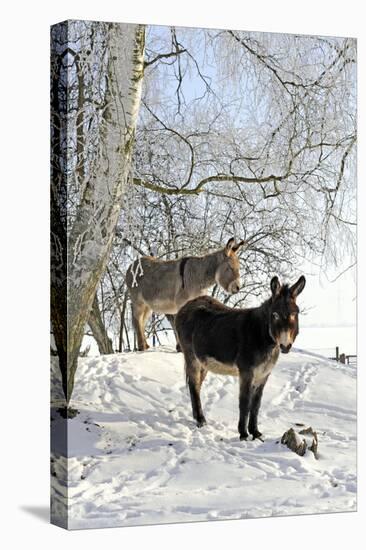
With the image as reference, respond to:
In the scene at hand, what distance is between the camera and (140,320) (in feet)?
31.0

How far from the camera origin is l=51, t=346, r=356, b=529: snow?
8.98 meters

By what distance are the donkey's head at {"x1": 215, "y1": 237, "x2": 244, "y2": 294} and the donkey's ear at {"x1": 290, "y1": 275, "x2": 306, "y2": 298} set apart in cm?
39

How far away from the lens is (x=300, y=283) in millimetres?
9766

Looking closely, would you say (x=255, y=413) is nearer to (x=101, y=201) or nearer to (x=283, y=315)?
(x=283, y=315)

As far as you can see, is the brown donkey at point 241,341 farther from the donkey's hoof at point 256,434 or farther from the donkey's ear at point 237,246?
the donkey's ear at point 237,246

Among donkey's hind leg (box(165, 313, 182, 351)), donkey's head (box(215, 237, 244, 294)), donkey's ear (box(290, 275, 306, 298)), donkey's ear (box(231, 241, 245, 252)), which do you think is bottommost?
donkey's hind leg (box(165, 313, 182, 351))

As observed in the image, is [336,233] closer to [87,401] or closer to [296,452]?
[296,452]

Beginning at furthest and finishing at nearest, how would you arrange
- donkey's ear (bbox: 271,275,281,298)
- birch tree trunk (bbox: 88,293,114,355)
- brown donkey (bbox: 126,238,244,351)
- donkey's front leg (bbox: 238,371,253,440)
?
donkey's ear (bbox: 271,275,281,298)
donkey's front leg (bbox: 238,371,253,440)
brown donkey (bbox: 126,238,244,351)
birch tree trunk (bbox: 88,293,114,355)

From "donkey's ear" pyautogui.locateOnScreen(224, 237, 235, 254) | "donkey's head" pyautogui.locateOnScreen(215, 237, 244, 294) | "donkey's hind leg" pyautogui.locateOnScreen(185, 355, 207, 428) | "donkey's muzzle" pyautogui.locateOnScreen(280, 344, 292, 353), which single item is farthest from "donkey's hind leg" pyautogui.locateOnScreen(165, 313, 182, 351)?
"donkey's muzzle" pyautogui.locateOnScreen(280, 344, 292, 353)

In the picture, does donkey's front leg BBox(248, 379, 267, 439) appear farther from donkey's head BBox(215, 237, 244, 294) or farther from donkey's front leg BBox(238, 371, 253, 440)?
donkey's head BBox(215, 237, 244, 294)

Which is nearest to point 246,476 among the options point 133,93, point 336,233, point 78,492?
point 78,492

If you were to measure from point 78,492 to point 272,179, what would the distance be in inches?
103

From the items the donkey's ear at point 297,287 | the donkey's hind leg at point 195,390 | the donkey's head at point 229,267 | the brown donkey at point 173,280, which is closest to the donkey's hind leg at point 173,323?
the brown donkey at point 173,280

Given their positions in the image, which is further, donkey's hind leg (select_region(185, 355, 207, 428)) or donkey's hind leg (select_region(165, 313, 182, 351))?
donkey's hind leg (select_region(165, 313, 182, 351))
